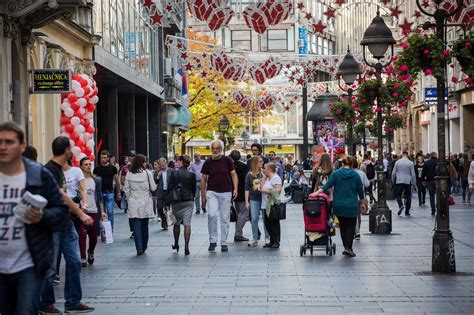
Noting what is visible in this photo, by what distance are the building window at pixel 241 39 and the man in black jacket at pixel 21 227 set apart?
98.4m

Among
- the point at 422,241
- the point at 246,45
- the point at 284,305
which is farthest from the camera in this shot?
the point at 246,45

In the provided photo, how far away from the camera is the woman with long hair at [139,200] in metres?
18.5


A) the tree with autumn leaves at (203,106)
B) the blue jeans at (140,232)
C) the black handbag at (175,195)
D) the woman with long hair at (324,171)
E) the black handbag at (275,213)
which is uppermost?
the tree with autumn leaves at (203,106)

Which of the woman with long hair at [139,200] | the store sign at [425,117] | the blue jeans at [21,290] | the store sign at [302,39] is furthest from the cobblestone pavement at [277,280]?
the store sign at [302,39]

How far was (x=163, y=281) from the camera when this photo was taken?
14.4 m

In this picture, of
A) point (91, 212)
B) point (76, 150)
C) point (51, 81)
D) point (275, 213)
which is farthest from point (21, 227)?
point (51, 81)

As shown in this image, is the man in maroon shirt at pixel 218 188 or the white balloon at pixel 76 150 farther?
the white balloon at pixel 76 150

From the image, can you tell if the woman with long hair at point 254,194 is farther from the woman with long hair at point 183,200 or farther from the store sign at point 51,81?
the store sign at point 51,81

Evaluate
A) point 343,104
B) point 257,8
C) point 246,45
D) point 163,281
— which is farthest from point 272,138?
point 163,281

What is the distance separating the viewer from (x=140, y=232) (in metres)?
18.5

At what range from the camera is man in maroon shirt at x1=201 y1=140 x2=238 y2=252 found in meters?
19.2

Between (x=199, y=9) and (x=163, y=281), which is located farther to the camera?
(x=199, y=9)

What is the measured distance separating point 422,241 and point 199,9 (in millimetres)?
6152

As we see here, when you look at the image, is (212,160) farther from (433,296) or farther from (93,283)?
(433,296)
